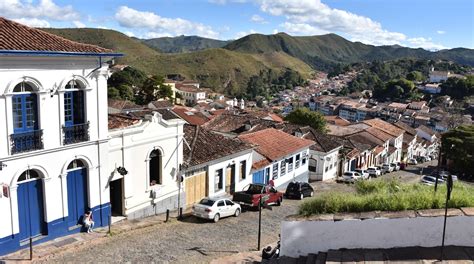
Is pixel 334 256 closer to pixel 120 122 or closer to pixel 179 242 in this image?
pixel 179 242

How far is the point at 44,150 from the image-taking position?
1439 centimetres

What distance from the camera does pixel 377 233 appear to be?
32.1 feet

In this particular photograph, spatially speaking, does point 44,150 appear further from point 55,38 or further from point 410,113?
point 410,113

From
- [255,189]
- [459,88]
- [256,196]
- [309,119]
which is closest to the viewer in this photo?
[256,196]

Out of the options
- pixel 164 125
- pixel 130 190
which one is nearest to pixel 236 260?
pixel 130 190

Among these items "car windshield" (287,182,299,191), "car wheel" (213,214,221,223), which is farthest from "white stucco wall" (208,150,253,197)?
"car wheel" (213,214,221,223)

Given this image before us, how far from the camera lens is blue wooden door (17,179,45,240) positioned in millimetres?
14188

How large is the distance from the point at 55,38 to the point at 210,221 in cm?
957

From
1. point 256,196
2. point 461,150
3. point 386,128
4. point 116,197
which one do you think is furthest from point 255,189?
point 386,128

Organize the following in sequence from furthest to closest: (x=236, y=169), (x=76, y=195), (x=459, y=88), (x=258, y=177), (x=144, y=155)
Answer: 1. (x=459, y=88)
2. (x=258, y=177)
3. (x=236, y=169)
4. (x=144, y=155)
5. (x=76, y=195)

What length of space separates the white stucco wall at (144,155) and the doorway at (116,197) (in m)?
0.22

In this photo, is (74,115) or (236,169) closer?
(74,115)

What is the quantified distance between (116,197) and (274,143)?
14370 mm

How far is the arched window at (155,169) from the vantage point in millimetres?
19484
